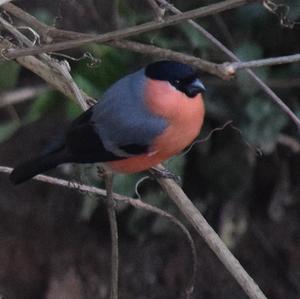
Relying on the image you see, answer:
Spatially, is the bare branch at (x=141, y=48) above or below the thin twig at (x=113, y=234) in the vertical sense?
above

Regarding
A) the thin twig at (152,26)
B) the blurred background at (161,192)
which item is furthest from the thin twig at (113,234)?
→ the blurred background at (161,192)

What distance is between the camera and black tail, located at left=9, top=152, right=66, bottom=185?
2.60m

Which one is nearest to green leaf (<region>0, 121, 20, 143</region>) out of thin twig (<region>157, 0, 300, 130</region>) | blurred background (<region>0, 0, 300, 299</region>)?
blurred background (<region>0, 0, 300, 299</region>)

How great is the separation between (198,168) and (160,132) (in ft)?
3.29

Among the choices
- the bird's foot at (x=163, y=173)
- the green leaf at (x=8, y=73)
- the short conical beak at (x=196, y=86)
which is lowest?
the green leaf at (x=8, y=73)

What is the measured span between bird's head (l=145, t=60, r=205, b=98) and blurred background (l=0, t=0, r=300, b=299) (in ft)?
1.80

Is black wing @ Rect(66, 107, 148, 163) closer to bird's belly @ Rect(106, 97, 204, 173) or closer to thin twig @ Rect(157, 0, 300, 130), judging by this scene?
bird's belly @ Rect(106, 97, 204, 173)

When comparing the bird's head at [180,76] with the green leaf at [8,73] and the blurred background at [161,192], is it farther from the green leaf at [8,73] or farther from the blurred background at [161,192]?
the green leaf at [8,73]

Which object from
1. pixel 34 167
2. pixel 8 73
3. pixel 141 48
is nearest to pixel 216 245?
pixel 141 48

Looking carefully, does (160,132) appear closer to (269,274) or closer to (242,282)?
(242,282)

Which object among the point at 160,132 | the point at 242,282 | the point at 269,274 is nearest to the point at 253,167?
the point at 269,274

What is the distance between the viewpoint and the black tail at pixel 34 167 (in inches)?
102

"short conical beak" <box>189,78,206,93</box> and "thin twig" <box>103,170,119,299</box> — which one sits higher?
"short conical beak" <box>189,78,206,93</box>

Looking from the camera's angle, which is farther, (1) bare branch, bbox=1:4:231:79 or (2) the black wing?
(2) the black wing
